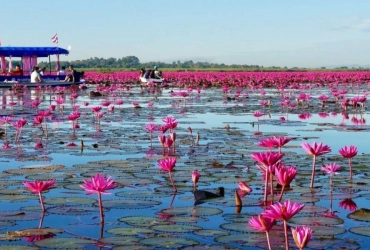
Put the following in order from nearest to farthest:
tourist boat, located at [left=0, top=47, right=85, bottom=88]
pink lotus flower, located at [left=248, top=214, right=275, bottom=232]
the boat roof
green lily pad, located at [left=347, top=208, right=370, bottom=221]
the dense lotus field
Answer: pink lotus flower, located at [left=248, top=214, right=275, bottom=232], the dense lotus field, green lily pad, located at [left=347, top=208, right=370, bottom=221], tourist boat, located at [left=0, top=47, right=85, bottom=88], the boat roof

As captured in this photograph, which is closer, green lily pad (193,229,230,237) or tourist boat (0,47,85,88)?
green lily pad (193,229,230,237)

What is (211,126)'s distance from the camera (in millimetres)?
11133

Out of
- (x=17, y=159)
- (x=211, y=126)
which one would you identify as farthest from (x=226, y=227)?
(x=211, y=126)

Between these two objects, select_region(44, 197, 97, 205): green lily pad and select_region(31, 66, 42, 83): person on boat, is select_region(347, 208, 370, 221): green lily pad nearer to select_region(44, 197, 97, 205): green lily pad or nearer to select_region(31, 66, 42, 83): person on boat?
select_region(44, 197, 97, 205): green lily pad

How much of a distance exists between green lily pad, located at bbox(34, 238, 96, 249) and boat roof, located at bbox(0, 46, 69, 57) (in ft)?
96.3

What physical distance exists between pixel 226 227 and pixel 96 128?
6.95 metres

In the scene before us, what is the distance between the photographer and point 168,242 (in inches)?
140

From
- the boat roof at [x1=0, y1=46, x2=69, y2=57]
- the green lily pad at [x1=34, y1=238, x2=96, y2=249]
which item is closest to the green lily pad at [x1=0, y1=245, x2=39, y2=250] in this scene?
the green lily pad at [x1=34, y1=238, x2=96, y2=249]

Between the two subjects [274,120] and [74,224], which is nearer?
[74,224]

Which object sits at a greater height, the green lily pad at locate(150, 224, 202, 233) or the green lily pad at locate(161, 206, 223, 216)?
the green lily pad at locate(150, 224, 202, 233)

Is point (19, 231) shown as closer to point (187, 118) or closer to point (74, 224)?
point (74, 224)

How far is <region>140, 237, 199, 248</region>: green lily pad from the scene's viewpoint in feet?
11.5

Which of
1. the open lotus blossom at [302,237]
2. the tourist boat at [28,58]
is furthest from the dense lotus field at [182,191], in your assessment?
the tourist boat at [28,58]

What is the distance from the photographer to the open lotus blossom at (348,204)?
4523mm
